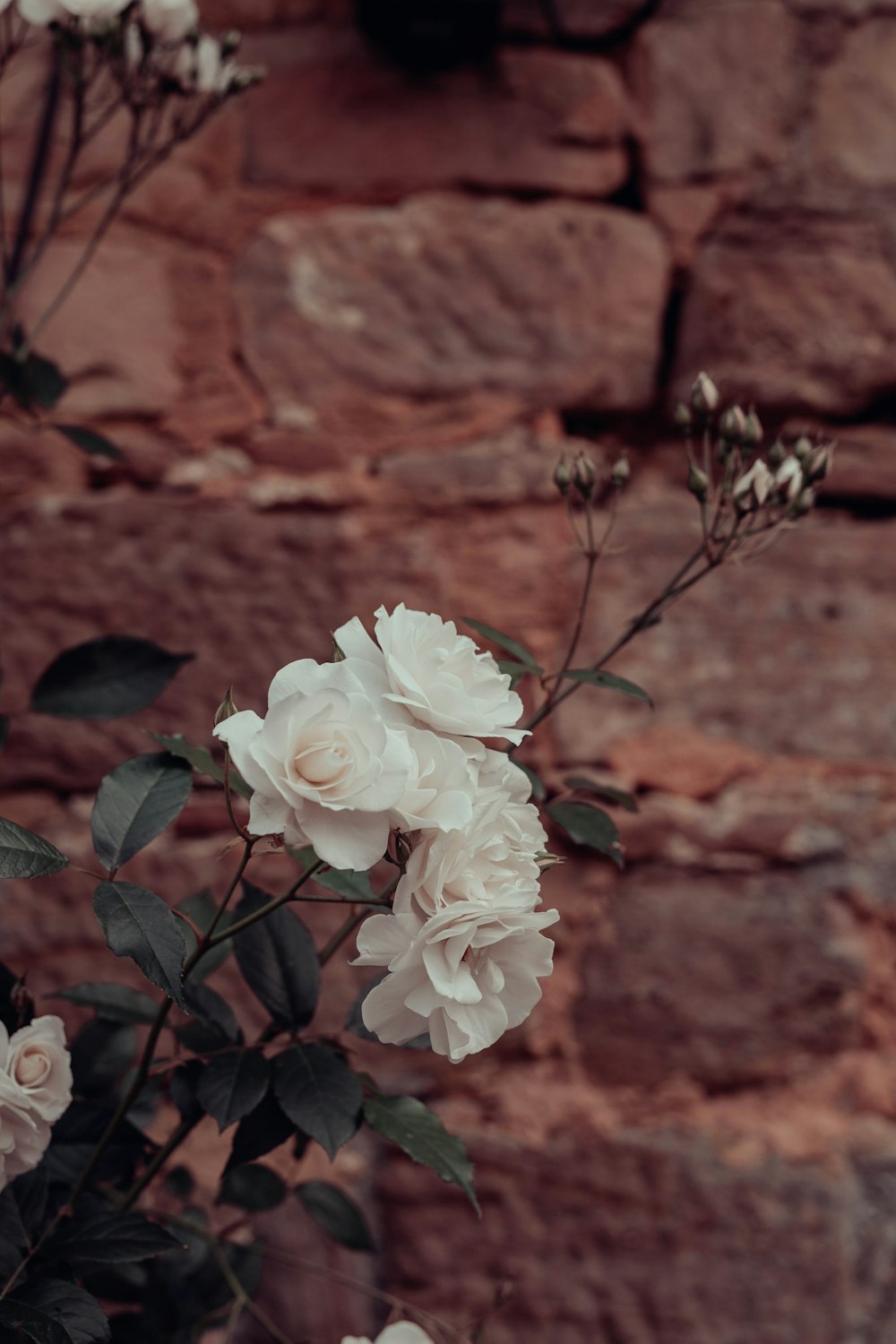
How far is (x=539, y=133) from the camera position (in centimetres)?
140

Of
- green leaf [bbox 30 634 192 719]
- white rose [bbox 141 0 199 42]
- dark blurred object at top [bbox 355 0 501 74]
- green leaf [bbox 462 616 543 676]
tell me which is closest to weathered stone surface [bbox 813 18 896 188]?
dark blurred object at top [bbox 355 0 501 74]

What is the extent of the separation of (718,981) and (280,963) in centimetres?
70

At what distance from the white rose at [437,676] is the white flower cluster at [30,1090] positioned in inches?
13.0

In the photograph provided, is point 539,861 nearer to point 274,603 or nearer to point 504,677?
point 504,677

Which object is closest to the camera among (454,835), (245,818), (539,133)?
(454,835)

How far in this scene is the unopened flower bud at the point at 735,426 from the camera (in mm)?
873

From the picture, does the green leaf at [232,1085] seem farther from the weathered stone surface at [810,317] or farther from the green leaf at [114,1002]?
the weathered stone surface at [810,317]

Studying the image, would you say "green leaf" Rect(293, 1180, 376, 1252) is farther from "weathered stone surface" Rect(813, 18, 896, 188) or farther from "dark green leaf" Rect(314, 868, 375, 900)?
"weathered stone surface" Rect(813, 18, 896, 188)

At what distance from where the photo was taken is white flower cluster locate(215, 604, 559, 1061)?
0.57 m

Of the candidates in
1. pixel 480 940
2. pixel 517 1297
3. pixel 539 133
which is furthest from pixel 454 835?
pixel 539 133

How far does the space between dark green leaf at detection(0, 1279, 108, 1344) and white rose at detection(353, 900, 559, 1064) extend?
26 cm

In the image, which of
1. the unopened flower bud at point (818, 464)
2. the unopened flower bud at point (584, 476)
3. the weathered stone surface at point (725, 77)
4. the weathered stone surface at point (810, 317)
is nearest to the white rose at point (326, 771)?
the unopened flower bud at point (584, 476)

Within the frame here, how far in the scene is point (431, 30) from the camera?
4.35 feet

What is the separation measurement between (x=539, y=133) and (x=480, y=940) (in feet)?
3.72
